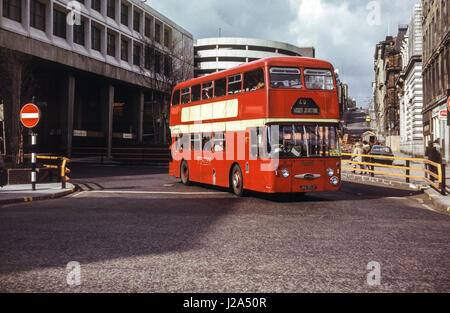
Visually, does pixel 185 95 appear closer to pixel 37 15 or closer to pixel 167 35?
pixel 37 15

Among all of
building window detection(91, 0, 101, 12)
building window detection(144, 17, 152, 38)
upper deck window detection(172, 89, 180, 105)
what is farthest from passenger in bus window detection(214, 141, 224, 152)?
building window detection(144, 17, 152, 38)

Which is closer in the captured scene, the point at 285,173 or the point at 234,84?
the point at 285,173

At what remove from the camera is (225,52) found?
99062 millimetres

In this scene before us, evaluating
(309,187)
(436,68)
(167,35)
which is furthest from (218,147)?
(167,35)

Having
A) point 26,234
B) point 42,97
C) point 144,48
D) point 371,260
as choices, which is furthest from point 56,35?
point 371,260

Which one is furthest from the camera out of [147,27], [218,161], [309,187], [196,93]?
[147,27]

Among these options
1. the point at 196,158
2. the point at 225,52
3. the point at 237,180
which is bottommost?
the point at 237,180

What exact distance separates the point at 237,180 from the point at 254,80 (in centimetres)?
322

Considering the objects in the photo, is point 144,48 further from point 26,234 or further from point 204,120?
point 26,234

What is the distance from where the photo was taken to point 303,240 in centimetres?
730

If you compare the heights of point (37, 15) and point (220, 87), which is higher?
point (37, 15)

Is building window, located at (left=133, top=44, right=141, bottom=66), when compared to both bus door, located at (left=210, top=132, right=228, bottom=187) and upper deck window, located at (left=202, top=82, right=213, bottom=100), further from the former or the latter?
bus door, located at (left=210, top=132, right=228, bottom=187)

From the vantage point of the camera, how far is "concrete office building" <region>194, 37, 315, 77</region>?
98875 millimetres

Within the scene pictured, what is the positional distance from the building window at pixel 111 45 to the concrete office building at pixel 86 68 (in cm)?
10
